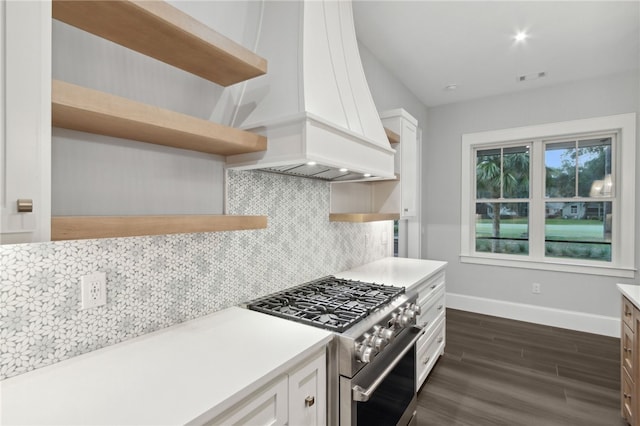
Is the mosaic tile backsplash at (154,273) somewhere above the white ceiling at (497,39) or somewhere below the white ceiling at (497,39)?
below

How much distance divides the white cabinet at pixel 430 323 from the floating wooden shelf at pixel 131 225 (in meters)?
1.57

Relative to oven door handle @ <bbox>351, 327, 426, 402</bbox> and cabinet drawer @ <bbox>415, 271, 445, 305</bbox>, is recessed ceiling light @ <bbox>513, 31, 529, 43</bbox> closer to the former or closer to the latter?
cabinet drawer @ <bbox>415, 271, 445, 305</bbox>

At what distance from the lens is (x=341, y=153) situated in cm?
166

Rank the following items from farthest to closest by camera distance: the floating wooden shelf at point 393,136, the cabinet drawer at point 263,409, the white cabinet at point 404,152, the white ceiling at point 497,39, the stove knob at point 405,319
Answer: the white cabinet at point 404,152, the floating wooden shelf at point 393,136, the white ceiling at point 497,39, the stove knob at point 405,319, the cabinet drawer at point 263,409

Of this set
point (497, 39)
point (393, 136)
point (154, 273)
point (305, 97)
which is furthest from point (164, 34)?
point (497, 39)

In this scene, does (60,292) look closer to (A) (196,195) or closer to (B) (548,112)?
(A) (196,195)

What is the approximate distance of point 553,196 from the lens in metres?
3.90

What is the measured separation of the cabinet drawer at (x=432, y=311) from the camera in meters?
2.40

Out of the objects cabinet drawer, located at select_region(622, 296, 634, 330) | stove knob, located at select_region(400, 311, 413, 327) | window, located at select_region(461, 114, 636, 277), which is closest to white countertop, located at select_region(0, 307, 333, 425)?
stove knob, located at select_region(400, 311, 413, 327)

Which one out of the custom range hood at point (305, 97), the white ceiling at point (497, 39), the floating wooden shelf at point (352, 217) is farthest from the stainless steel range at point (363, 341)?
the white ceiling at point (497, 39)

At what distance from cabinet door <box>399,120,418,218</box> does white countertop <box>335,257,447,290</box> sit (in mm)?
475

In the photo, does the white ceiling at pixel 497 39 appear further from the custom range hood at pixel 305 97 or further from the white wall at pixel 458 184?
the custom range hood at pixel 305 97

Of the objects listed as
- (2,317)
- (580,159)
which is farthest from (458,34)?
(2,317)

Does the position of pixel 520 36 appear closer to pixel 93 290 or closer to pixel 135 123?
pixel 135 123
